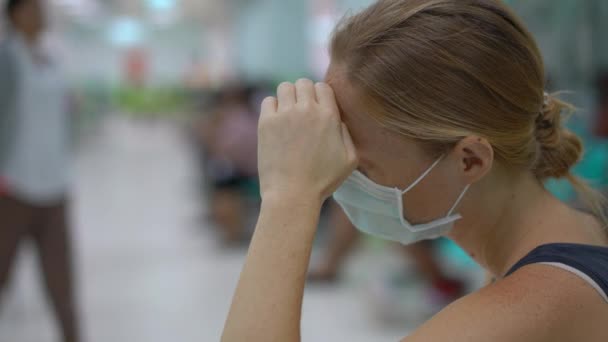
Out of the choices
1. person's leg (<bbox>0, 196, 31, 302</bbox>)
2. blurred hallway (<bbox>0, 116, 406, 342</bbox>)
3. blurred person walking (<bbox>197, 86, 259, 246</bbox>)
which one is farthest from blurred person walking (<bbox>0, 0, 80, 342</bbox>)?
blurred person walking (<bbox>197, 86, 259, 246</bbox>)

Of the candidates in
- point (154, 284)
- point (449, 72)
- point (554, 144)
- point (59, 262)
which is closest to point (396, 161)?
point (449, 72)

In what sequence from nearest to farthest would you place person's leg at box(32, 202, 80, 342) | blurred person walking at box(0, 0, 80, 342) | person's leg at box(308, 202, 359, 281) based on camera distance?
blurred person walking at box(0, 0, 80, 342) → person's leg at box(32, 202, 80, 342) → person's leg at box(308, 202, 359, 281)

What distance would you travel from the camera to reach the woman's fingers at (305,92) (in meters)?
0.88

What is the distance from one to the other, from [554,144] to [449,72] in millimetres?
271

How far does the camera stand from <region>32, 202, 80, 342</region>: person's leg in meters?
2.35

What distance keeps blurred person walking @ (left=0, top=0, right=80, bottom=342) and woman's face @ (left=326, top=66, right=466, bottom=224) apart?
5.35ft

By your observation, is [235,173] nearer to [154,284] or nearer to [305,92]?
[154,284]

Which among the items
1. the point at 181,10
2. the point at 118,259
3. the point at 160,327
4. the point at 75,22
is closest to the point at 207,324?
the point at 160,327

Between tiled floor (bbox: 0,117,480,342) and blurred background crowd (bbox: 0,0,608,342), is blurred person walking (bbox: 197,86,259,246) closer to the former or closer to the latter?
blurred background crowd (bbox: 0,0,608,342)

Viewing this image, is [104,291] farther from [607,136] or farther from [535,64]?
[535,64]

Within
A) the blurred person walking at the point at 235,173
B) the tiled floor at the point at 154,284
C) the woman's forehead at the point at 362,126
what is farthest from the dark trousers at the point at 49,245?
the blurred person walking at the point at 235,173

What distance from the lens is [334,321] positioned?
3.03 meters

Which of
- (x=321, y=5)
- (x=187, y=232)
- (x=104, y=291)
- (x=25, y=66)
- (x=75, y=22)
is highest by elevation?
(x=25, y=66)

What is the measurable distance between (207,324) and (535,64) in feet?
8.18
